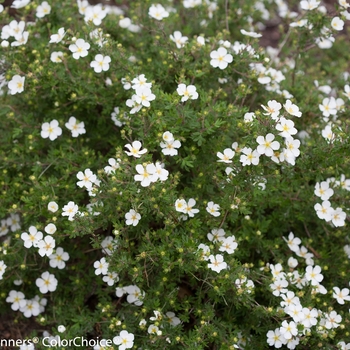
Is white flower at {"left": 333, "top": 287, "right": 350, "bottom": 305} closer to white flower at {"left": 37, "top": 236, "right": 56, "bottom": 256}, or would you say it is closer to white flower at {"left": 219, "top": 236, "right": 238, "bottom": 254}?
white flower at {"left": 219, "top": 236, "right": 238, "bottom": 254}

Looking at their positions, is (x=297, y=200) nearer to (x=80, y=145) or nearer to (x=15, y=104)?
(x=80, y=145)

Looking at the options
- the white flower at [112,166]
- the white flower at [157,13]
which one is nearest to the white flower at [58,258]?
the white flower at [112,166]

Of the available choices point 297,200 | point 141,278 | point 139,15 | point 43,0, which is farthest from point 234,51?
point 141,278

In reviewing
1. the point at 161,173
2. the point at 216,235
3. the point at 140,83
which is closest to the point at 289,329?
the point at 216,235

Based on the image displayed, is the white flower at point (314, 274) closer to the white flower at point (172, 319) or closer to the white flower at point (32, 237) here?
the white flower at point (172, 319)

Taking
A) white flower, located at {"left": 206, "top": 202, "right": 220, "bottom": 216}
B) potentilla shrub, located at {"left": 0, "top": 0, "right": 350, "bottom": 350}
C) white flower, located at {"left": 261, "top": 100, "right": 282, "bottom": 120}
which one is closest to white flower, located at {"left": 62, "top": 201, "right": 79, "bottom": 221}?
potentilla shrub, located at {"left": 0, "top": 0, "right": 350, "bottom": 350}
